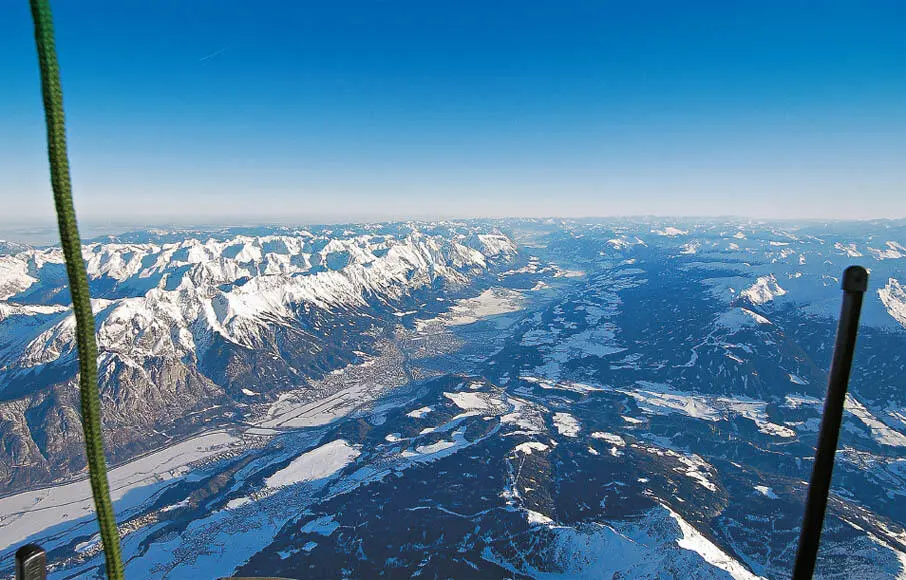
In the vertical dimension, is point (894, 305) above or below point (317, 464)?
above

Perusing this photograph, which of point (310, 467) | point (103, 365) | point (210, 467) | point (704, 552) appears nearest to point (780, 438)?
point (704, 552)

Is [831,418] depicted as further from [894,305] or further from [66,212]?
[894,305]

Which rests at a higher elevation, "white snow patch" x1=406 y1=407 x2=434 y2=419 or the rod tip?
the rod tip

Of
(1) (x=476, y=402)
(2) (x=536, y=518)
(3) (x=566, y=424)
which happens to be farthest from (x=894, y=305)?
(2) (x=536, y=518)

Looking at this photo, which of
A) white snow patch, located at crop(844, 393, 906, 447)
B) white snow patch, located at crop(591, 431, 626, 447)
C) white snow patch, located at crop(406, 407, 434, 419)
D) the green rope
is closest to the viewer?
the green rope

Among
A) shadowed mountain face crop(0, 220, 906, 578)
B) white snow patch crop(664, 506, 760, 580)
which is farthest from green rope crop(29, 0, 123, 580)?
white snow patch crop(664, 506, 760, 580)

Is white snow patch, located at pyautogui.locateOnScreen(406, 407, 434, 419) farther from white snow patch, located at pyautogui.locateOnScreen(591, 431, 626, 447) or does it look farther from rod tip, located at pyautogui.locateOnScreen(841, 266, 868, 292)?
rod tip, located at pyautogui.locateOnScreen(841, 266, 868, 292)

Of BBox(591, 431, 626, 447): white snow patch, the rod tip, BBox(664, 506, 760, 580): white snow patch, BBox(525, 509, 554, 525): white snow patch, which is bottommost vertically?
BBox(591, 431, 626, 447): white snow patch

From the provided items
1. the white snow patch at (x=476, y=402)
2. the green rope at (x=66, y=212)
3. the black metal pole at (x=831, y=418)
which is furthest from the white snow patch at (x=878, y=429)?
the green rope at (x=66, y=212)

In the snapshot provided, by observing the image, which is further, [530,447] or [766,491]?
[530,447]
